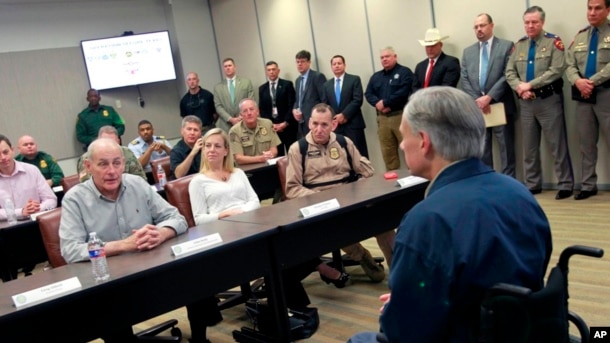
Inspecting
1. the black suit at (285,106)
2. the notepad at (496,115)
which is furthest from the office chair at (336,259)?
the black suit at (285,106)

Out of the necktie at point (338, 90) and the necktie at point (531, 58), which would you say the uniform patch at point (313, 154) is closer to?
the necktie at point (531, 58)

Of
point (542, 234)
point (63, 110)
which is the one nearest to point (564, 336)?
point (542, 234)

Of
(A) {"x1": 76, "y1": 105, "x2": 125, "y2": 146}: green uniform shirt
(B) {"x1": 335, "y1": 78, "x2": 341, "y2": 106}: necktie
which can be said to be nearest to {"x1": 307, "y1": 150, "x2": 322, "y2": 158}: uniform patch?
(B) {"x1": 335, "y1": 78, "x2": 341, "y2": 106}: necktie

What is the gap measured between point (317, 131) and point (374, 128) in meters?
3.50

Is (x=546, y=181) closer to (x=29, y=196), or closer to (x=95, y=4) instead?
(x=29, y=196)

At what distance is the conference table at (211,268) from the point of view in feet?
6.77

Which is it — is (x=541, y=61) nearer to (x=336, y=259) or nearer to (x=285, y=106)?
(x=336, y=259)

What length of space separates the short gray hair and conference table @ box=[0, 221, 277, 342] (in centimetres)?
127

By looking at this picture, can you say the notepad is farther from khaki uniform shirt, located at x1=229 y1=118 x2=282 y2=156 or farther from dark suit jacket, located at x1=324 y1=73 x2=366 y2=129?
khaki uniform shirt, located at x1=229 y1=118 x2=282 y2=156

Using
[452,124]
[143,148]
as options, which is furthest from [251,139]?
[452,124]

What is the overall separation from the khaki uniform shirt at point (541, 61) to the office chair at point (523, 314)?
4.24m

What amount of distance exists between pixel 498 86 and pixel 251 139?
8.18ft

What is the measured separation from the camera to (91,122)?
322 inches

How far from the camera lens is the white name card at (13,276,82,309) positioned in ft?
6.36
